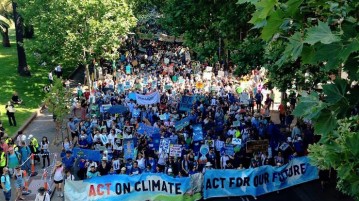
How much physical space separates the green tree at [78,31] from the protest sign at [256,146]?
14372mm

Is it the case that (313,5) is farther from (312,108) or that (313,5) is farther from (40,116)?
(40,116)

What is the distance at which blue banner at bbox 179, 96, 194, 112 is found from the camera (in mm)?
23141

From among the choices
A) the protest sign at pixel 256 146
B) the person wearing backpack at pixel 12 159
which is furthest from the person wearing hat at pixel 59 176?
the protest sign at pixel 256 146

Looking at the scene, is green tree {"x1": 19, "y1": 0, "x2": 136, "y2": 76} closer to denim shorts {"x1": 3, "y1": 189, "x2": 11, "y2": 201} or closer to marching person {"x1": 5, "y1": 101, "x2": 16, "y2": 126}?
marching person {"x1": 5, "y1": 101, "x2": 16, "y2": 126}

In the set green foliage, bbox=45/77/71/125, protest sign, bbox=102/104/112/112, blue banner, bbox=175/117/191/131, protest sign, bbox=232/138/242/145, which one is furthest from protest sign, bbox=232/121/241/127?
green foliage, bbox=45/77/71/125

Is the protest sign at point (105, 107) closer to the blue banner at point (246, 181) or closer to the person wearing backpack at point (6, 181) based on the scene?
the person wearing backpack at point (6, 181)

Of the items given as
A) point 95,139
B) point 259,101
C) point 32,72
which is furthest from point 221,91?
point 32,72

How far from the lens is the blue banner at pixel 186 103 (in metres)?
23.1

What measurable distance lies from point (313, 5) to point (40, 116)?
25410mm

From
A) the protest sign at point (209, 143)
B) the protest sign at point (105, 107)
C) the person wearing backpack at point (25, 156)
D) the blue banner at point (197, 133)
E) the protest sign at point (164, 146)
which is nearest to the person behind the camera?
the protest sign at point (164, 146)

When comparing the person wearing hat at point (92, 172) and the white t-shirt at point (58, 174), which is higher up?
the person wearing hat at point (92, 172)

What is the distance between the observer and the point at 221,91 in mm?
26719

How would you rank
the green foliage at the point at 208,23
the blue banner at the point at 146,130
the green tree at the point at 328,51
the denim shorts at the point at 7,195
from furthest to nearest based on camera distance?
the green foliage at the point at 208,23
the blue banner at the point at 146,130
the denim shorts at the point at 7,195
the green tree at the point at 328,51

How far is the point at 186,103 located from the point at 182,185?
8.17 m
